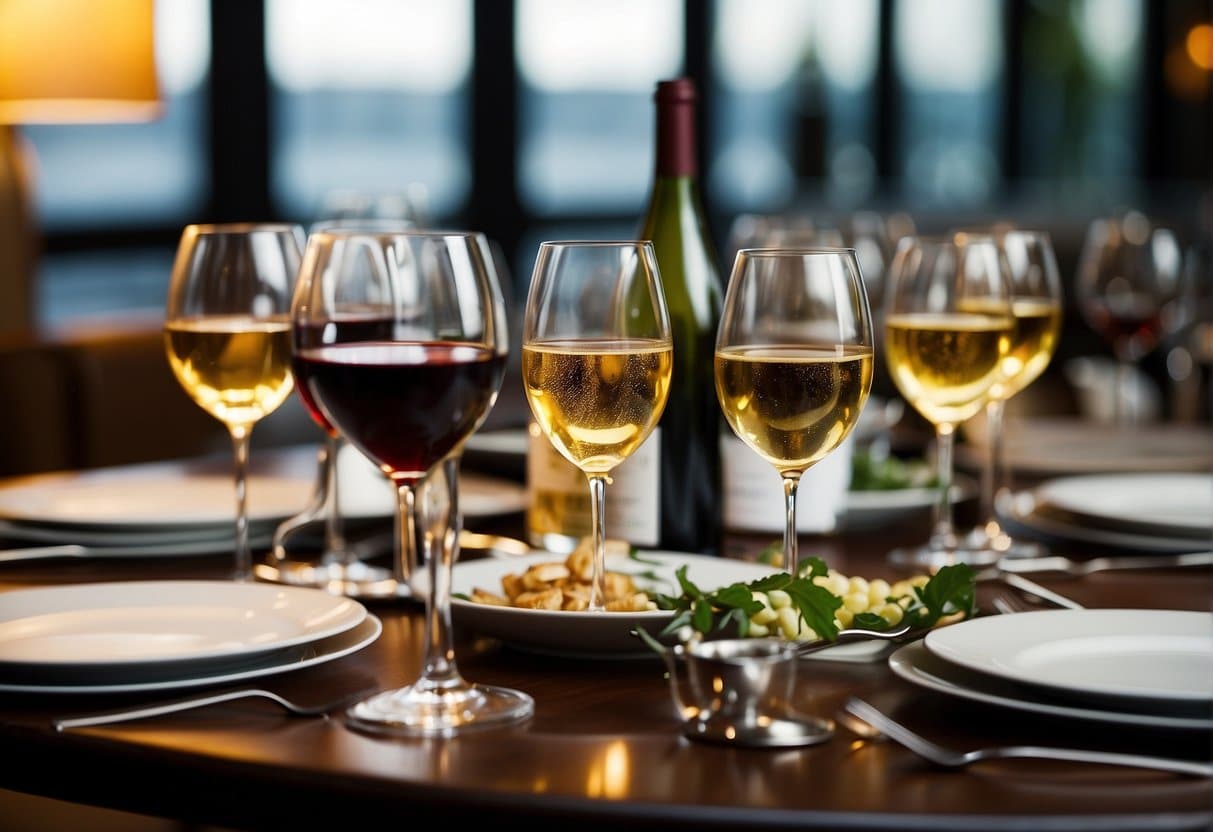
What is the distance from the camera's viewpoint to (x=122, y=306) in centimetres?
602

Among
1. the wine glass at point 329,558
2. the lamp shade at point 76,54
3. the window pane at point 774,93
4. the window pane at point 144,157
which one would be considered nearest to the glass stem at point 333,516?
the wine glass at point 329,558

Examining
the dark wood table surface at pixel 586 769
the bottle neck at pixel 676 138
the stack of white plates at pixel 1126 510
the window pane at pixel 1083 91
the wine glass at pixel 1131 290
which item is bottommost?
the stack of white plates at pixel 1126 510

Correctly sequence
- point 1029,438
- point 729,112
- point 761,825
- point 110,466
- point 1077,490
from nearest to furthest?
point 761,825 < point 1077,490 < point 1029,438 < point 110,466 < point 729,112

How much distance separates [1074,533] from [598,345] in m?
0.63

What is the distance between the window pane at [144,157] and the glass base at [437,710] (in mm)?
4896

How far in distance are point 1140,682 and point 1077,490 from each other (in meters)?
0.68

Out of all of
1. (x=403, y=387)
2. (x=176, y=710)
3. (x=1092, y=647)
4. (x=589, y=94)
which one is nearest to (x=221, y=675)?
(x=176, y=710)

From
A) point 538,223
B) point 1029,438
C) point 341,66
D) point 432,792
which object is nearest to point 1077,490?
point 1029,438

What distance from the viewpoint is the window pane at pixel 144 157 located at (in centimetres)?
560

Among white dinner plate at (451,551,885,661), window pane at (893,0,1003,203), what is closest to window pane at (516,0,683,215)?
window pane at (893,0,1003,203)

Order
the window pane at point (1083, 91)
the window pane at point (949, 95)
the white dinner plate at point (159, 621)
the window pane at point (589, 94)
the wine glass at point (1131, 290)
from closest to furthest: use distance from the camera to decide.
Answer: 1. the white dinner plate at point (159, 621)
2. the wine glass at point (1131, 290)
3. the window pane at point (589, 94)
4. the window pane at point (949, 95)
5. the window pane at point (1083, 91)

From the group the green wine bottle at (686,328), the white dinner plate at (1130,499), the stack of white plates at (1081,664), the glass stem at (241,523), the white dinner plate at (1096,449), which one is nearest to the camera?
the stack of white plates at (1081,664)

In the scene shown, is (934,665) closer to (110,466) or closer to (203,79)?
(110,466)

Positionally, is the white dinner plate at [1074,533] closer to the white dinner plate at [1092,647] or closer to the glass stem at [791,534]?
the white dinner plate at [1092,647]
